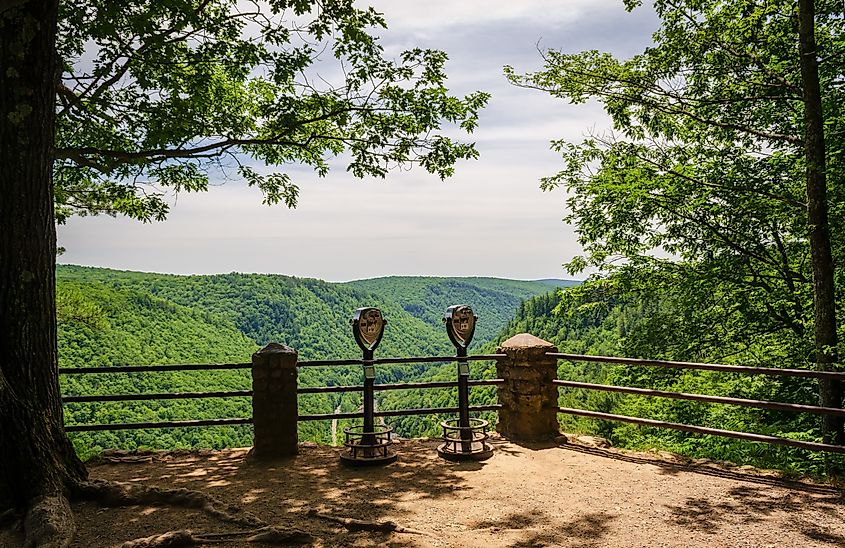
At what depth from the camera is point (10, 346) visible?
151 inches

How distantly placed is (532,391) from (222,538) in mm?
3795

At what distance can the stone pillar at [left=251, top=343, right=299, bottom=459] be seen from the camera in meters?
5.72

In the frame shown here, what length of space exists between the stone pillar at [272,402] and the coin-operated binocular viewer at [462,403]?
64.2 inches

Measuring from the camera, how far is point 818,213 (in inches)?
236

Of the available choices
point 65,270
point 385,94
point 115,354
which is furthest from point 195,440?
point 65,270

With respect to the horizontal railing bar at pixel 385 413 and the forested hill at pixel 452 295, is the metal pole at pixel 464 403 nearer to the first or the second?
the horizontal railing bar at pixel 385 413

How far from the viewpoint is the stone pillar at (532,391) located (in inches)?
247

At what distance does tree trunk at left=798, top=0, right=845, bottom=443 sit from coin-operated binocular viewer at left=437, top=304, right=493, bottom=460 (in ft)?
11.8

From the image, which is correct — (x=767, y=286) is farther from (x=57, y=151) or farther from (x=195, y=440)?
(x=195, y=440)

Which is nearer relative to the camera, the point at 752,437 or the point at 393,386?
the point at 752,437

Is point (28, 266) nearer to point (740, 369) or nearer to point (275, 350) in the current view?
point (275, 350)

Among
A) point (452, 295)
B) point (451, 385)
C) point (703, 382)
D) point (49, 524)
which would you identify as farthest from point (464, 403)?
point (452, 295)

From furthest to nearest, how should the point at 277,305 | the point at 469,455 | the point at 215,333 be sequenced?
the point at 277,305
the point at 215,333
the point at 469,455

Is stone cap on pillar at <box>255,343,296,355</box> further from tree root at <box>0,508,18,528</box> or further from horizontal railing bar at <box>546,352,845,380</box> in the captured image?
horizontal railing bar at <box>546,352,845,380</box>
